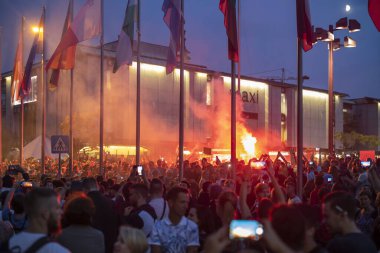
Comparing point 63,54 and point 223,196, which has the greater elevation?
point 63,54

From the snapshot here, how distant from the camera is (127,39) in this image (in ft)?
66.5

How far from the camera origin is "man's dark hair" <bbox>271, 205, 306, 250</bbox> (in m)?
3.86

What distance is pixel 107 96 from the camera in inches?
1916

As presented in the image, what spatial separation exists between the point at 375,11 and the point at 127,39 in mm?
10561

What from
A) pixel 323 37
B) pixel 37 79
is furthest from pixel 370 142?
pixel 323 37

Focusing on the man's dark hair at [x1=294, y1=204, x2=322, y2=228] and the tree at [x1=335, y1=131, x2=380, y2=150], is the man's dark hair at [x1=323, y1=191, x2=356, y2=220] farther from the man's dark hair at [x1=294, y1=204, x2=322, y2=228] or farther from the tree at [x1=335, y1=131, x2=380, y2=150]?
the tree at [x1=335, y1=131, x2=380, y2=150]

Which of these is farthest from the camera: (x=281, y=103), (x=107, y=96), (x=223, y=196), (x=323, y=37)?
(x=281, y=103)

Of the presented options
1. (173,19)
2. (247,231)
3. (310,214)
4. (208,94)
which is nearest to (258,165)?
(173,19)

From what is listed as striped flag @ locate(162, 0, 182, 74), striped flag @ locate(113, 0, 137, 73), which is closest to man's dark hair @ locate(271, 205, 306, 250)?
striped flag @ locate(162, 0, 182, 74)

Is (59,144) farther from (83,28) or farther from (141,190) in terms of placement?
(141,190)

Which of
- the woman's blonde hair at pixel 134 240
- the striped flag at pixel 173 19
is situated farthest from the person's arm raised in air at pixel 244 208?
the striped flag at pixel 173 19

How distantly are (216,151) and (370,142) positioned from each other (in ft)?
167

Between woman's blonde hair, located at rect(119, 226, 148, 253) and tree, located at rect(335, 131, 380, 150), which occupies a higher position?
tree, located at rect(335, 131, 380, 150)

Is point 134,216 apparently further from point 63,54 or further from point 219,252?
point 63,54
